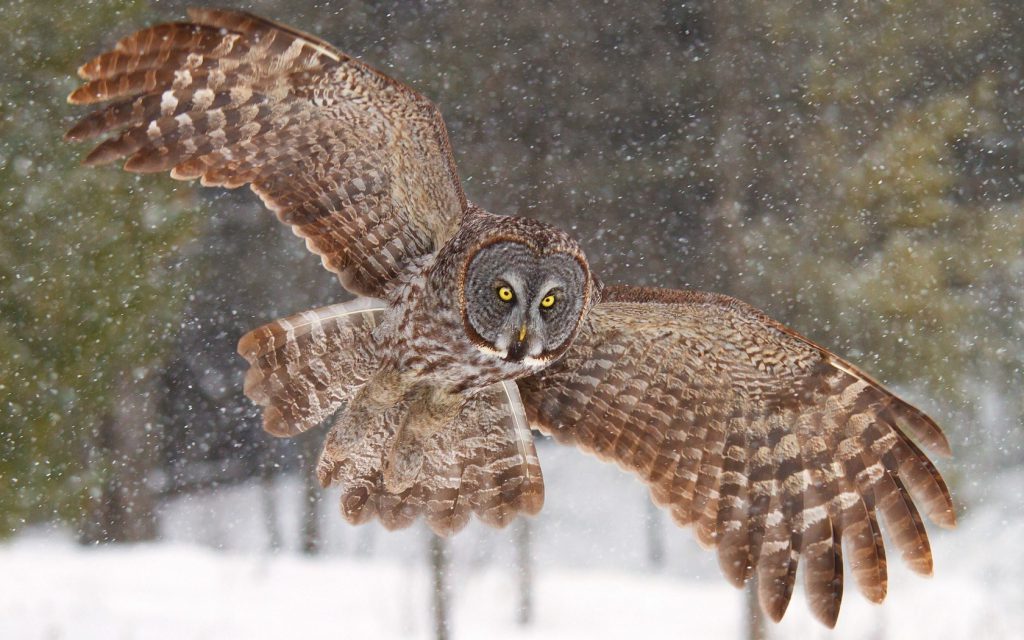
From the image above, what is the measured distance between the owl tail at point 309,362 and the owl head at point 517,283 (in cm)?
33

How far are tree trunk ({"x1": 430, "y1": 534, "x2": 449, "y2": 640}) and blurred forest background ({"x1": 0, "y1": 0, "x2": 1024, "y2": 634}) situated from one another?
754mm

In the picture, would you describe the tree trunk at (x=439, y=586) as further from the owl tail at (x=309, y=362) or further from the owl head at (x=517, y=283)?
the owl head at (x=517, y=283)

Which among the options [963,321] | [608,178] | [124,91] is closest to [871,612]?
[963,321]

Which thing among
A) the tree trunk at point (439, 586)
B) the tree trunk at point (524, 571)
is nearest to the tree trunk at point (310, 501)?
the tree trunk at point (439, 586)

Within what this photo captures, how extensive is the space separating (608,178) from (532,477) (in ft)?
9.71

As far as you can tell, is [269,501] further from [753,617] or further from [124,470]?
[753,617]

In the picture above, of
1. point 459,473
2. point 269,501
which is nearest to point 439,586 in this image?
point 269,501

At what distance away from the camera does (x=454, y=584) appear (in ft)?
16.9

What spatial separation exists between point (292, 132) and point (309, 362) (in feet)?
1.91

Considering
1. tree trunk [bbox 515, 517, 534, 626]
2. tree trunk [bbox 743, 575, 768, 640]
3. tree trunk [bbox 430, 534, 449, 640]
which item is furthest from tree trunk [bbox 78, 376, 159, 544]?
tree trunk [bbox 743, 575, 768, 640]

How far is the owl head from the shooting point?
7.36ft

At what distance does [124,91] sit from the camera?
188cm

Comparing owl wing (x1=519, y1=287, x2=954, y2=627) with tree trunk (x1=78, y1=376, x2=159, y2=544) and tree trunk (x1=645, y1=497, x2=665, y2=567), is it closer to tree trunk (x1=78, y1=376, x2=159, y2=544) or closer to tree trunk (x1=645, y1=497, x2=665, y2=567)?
tree trunk (x1=645, y1=497, x2=665, y2=567)

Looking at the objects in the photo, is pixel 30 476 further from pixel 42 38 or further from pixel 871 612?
pixel 871 612
